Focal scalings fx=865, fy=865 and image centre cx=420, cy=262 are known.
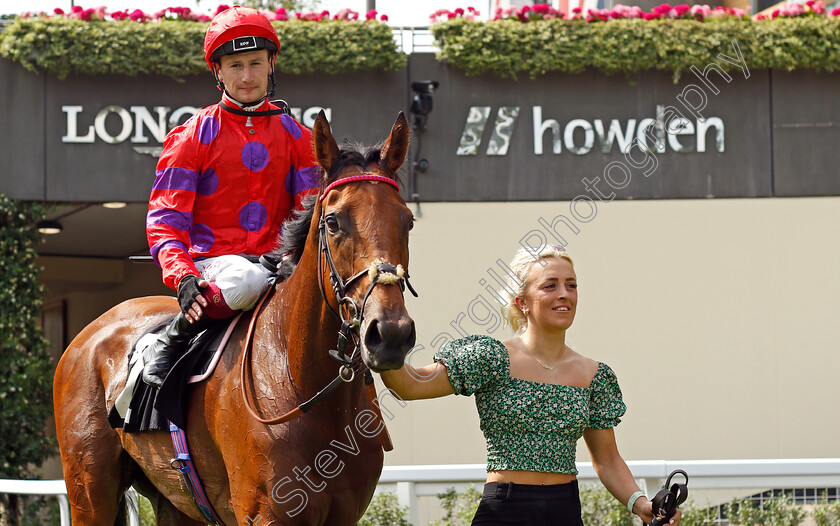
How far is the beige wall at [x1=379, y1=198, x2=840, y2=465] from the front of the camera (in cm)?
824

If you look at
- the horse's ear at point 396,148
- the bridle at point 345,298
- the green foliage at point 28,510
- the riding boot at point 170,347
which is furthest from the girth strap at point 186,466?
the green foliage at point 28,510

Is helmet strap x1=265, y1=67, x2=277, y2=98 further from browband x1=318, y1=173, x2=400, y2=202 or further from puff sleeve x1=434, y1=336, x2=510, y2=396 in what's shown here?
puff sleeve x1=434, y1=336, x2=510, y2=396

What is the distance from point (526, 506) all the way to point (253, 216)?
4.61 feet

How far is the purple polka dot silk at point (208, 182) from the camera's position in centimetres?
312

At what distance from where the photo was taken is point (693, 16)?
8.30m

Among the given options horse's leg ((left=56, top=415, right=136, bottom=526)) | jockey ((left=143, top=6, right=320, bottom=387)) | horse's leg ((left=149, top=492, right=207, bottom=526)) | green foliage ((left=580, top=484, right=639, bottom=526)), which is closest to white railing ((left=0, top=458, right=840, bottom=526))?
green foliage ((left=580, top=484, right=639, bottom=526))

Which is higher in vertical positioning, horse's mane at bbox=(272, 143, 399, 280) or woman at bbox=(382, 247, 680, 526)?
horse's mane at bbox=(272, 143, 399, 280)

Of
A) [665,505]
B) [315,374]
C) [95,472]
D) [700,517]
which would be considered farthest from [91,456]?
[700,517]

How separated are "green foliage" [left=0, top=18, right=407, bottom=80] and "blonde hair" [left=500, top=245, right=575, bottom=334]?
17.8 ft

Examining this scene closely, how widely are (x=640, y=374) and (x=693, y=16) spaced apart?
3.47 metres

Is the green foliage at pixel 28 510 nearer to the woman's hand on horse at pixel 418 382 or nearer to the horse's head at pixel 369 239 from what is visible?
the woman's hand on horse at pixel 418 382

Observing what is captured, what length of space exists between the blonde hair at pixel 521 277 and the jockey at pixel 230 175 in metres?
0.81

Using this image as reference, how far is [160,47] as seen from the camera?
7.89 m

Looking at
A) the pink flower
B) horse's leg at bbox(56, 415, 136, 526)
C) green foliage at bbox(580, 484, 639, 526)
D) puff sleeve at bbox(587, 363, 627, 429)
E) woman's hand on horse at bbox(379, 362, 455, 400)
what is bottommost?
green foliage at bbox(580, 484, 639, 526)
